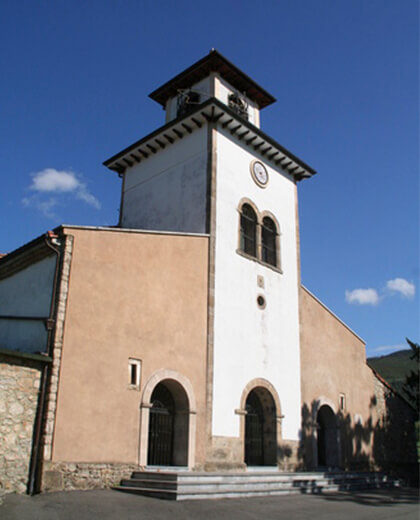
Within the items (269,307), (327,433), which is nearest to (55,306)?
(269,307)

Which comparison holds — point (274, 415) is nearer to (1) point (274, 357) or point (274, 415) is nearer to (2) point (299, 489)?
(1) point (274, 357)

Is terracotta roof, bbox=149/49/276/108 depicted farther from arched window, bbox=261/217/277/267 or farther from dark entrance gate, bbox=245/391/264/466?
dark entrance gate, bbox=245/391/264/466

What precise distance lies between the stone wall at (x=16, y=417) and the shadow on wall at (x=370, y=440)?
9.19 m

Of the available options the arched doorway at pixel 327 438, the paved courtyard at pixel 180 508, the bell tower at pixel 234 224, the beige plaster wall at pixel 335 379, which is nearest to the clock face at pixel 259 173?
the bell tower at pixel 234 224

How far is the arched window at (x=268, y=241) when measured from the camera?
58.0 ft

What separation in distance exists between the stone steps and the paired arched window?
679 centimetres

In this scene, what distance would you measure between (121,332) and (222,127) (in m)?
8.02

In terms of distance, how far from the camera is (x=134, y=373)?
39.4 feet

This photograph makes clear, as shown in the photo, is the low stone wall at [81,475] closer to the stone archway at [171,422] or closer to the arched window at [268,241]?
the stone archway at [171,422]

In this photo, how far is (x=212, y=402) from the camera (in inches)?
532

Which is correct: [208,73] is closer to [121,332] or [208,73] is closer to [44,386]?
[121,332]

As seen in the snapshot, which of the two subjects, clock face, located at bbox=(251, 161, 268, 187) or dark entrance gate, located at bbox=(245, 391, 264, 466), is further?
clock face, located at bbox=(251, 161, 268, 187)

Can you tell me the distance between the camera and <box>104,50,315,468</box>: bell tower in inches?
570

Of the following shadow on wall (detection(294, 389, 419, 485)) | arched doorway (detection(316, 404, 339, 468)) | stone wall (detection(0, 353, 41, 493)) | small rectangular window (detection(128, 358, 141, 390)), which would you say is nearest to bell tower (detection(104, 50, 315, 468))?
shadow on wall (detection(294, 389, 419, 485))
